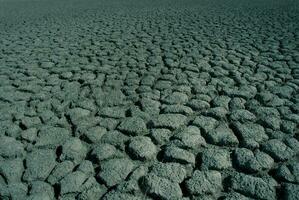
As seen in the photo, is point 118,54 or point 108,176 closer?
point 108,176

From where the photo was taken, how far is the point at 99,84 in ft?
12.5

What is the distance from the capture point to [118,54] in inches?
198

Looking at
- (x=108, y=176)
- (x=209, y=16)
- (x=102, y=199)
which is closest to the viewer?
(x=102, y=199)

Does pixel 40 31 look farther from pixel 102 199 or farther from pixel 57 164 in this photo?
pixel 102 199

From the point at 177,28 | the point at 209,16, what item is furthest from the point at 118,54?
the point at 209,16

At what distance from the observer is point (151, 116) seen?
3041 mm

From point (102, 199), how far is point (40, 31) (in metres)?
5.57

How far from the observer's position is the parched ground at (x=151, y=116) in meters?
2.20

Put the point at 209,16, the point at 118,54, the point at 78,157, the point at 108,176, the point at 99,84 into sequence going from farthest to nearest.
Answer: the point at 209,16, the point at 118,54, the point at 99,84, the point at 78,157, the point at 108,176

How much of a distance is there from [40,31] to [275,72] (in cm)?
492

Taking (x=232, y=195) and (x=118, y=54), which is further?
(x=118, y=54)

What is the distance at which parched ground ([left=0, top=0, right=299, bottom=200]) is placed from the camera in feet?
7.20

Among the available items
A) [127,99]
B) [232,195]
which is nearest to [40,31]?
[127,99]

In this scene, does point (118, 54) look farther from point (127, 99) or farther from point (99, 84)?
point (127, 99)
